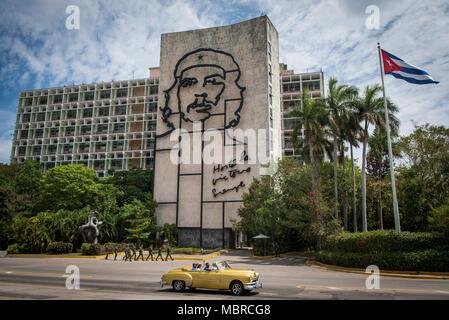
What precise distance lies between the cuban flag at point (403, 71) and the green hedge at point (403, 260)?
11064mm

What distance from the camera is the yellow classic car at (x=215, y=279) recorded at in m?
14.5

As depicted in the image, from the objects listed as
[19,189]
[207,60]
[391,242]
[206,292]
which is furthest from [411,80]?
[19,189]

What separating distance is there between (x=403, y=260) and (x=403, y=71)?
12590mm

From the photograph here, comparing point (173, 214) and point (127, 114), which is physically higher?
point (127, 114)

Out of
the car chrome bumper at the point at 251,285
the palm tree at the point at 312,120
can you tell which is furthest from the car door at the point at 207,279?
the palm tree at the point at 312,120

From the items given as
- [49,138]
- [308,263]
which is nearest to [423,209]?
[308,263]

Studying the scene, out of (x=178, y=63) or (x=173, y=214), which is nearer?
(x=173, y=214)

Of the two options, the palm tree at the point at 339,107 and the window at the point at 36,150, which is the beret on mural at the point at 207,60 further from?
the window at the point at 36,150

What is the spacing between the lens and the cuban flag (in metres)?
22.9

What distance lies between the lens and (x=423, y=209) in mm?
36406

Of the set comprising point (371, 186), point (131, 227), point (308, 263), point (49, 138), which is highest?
point (49, 138)

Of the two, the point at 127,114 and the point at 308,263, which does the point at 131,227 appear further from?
the point at 127,114
